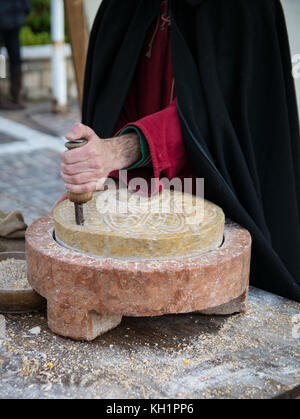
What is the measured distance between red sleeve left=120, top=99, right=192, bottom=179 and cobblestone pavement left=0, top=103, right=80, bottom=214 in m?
1.50

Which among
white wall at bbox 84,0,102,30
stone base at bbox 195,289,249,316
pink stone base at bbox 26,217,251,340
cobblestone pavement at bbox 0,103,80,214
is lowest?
cobblestone pavement at bbox 0,103,80,214

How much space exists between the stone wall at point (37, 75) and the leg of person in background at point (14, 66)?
56cm

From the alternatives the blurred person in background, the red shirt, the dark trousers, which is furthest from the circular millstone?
the dark trousers

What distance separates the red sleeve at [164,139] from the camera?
1855 mm

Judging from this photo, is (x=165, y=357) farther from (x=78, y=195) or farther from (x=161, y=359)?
(x=78, y=195)

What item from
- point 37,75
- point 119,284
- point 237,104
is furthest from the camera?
point 37,75

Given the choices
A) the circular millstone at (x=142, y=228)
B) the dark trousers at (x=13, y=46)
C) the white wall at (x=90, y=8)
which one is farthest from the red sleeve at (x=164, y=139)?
the dark trousers at (x=13, y=46)

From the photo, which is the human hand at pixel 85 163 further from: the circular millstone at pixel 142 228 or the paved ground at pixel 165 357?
the paved ground at pixel 165 357

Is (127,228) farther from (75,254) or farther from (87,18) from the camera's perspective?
(87,18)

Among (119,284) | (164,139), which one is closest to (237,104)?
(164,139)

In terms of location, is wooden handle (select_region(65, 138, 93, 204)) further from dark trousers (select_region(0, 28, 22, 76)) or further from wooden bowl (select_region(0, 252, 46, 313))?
dark trousers (select_region(0, 28, 22, 76))

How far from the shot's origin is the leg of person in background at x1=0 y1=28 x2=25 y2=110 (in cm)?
755

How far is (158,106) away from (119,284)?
902 millimetres

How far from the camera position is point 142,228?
1684mm
